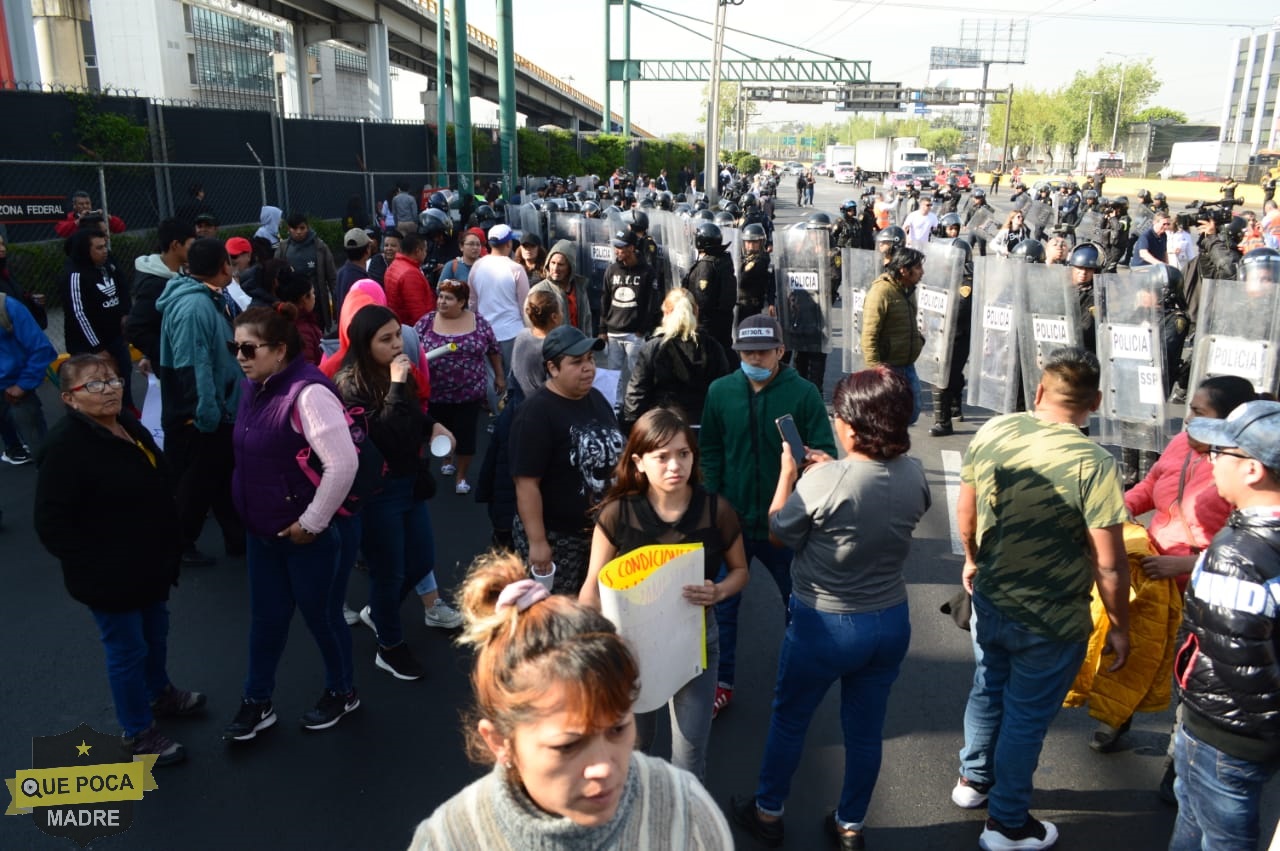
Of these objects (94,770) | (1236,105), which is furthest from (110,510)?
(1236,105)

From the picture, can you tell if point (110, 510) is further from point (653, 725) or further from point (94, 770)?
point (653, 725)

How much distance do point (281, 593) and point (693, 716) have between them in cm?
181

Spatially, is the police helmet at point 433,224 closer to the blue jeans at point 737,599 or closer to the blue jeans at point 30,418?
the blue jeans at point 30,418

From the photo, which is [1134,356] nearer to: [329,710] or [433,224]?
[329,710]

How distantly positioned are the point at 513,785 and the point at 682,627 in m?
1.25

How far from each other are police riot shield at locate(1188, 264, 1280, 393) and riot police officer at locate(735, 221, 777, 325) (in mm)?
3664

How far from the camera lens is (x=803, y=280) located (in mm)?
8867

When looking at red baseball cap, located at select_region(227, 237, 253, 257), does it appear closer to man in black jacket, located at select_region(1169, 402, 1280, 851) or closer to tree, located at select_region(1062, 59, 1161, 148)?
man in black jacket, located at select_region(1169, 402, 1280, 851)

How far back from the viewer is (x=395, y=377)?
3.90 meters

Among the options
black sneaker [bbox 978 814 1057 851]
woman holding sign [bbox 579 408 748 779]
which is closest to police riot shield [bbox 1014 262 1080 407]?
black sneaker [bbox 978 814 1057 851]

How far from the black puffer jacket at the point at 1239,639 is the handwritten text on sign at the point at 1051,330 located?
444 centimetres

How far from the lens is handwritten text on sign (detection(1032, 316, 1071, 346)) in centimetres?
651

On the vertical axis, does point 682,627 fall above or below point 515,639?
below

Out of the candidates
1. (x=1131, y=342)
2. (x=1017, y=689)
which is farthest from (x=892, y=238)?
(x=1017, y=689)
